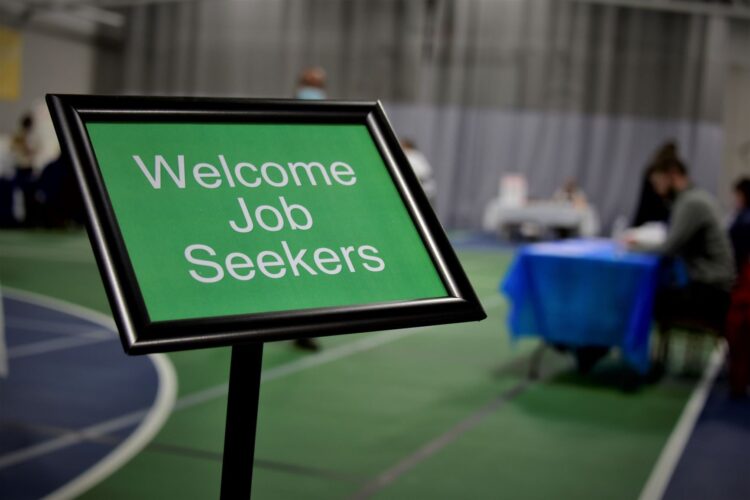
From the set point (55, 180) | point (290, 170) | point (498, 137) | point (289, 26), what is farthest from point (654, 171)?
point (289, 26)

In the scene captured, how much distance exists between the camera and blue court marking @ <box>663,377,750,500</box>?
354 centimetres

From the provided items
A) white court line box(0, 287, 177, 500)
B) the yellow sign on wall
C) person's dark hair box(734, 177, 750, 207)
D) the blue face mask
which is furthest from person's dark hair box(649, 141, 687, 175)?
the yellow sign on wall

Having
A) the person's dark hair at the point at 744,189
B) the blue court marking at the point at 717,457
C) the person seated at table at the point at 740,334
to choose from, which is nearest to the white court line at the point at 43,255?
the person's dark hair at the point at 744,189

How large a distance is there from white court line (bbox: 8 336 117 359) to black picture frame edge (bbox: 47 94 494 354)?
403 cm

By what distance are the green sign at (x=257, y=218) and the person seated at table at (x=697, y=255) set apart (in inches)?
149

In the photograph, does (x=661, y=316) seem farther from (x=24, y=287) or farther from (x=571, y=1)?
(x=571, y=1)

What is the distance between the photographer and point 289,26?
1825 cm

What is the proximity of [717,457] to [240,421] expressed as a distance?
288cm

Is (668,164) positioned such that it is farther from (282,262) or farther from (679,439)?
(282,262)

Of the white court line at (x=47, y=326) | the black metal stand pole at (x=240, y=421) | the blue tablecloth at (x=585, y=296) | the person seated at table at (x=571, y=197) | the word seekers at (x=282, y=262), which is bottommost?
the white court line at (x=47, y=326)

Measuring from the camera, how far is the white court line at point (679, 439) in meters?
3.56

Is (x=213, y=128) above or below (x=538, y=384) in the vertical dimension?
above

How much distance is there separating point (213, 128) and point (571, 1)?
16.0 meters

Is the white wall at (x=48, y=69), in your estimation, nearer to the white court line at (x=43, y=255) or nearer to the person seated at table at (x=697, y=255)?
the white court line at (x=43, y=255)
